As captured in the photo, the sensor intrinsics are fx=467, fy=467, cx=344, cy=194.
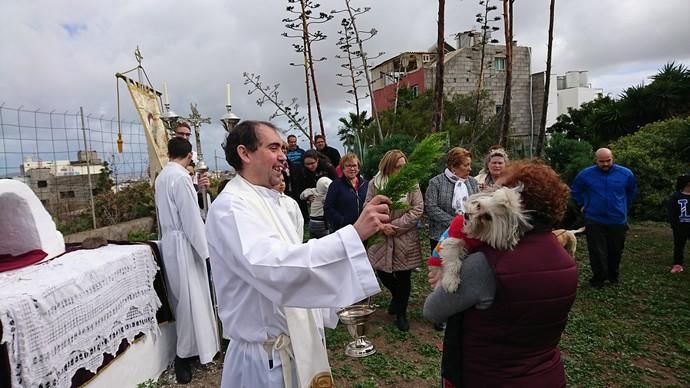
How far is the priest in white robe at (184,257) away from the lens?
419 cm

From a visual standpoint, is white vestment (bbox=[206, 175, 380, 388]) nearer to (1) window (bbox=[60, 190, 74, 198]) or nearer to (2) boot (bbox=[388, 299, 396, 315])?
(2) boot (bbox=[388, 299, 396, 315])

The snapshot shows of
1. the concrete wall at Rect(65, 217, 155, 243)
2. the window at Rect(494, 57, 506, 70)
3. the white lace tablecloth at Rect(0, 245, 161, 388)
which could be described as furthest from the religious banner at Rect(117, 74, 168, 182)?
the window at Rect(494, 57, 506, 70)

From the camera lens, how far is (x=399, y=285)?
521cm

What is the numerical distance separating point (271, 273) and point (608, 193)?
5.87 meters

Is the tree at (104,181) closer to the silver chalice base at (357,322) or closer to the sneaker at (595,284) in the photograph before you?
the silver chalice base at (357,322)

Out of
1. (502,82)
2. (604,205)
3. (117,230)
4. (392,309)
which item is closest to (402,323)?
(392,309)

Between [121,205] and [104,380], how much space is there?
Result: 21.6ft

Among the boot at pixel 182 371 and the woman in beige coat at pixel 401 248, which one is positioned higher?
the woman in beige coat at pixel 401 248

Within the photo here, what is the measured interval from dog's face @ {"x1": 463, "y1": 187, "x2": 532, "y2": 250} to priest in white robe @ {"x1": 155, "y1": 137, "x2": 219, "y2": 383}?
2.90m

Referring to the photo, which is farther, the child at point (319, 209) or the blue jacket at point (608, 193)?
the child at point (319, 209)

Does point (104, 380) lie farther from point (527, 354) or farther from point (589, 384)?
point (589, 384)

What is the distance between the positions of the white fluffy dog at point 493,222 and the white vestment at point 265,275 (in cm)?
48

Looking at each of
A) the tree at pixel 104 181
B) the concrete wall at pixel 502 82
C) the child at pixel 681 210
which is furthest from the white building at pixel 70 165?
the concrete wall at pixel 502 82

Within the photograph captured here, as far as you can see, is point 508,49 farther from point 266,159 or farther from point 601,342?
point 266,159
